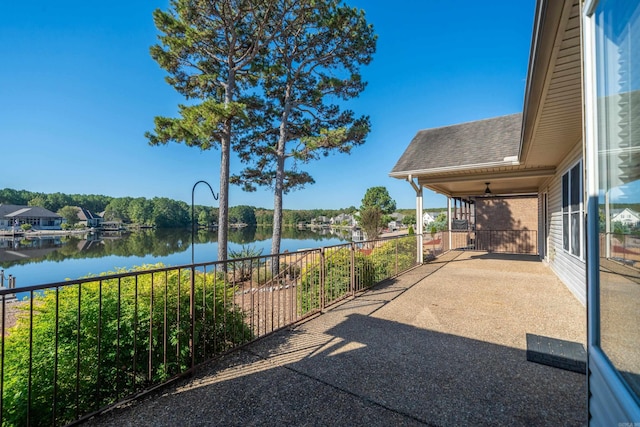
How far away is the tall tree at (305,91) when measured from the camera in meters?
8.62

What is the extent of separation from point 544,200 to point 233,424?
32.5 ft

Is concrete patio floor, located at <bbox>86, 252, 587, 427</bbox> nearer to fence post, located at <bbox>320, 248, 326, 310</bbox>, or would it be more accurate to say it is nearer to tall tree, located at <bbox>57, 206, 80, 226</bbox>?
fence post, located at <bbox>320, 248, 326, 310</bbox>

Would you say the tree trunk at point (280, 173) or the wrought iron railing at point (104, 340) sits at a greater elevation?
the tree trunk at point (280, 173)

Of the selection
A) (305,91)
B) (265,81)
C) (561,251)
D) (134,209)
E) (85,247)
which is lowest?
(85,247)

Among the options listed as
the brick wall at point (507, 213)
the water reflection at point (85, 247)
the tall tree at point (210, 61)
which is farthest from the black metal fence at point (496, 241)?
the water reflection at point (85, 247)

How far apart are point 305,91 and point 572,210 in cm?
852

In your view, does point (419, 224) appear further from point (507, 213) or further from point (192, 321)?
point (192, 321)

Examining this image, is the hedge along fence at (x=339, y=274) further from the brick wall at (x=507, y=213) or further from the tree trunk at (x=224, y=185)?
the brick wall at (x=507, y=213)

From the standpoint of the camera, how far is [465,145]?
8.23m

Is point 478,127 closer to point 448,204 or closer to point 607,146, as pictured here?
point 448,204

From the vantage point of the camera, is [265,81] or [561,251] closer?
[561,251]

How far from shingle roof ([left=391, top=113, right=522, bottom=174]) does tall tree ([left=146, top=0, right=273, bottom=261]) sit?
5232 mm

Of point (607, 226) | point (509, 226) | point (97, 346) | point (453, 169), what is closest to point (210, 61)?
point (453, 169)

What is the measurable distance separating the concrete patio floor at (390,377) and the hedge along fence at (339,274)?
40cm
